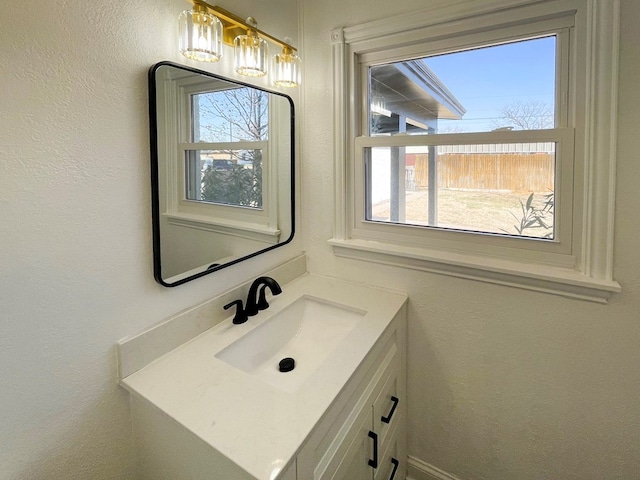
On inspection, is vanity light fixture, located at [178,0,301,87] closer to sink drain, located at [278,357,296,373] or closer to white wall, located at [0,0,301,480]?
white wall, located at [0,0,301,480]

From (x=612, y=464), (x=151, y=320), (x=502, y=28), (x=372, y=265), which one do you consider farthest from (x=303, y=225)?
(x=612, y=464)

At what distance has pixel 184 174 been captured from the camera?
3.53 ft

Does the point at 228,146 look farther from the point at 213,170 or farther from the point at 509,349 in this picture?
the point at 509,349

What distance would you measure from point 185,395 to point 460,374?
105cm

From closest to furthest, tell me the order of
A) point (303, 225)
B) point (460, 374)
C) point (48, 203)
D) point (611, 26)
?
point (48, 203), point (611, 26), point (460, 374), point (303, 225)

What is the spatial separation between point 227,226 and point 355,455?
0.83 meters

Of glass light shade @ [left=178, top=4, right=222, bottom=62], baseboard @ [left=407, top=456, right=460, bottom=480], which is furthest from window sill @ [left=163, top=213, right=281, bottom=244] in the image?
baseboard @ [left=407, top=456, right=460, bottom=480]

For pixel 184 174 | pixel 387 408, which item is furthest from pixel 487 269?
pixel 184 174

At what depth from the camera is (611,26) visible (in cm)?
100

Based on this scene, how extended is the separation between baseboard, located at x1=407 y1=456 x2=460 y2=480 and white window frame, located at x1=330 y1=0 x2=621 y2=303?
2.85 ft

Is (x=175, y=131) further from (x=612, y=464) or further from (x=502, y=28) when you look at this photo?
(x=612, y=464)

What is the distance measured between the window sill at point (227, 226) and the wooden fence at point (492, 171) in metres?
0.65

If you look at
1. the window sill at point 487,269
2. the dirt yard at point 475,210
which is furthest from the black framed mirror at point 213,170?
the dirt yard at point 475,210

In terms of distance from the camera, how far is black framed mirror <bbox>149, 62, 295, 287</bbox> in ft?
3.29
